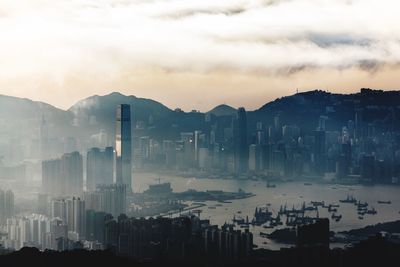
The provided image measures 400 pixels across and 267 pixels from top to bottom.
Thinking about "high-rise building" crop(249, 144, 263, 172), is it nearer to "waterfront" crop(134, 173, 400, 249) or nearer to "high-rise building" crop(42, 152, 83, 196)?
"waterfront" crop(134, 173, 400, 249)

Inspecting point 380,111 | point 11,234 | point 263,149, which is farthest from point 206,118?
point 11,234

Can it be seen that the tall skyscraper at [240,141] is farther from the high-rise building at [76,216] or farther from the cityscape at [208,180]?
the high-rise building at [76,216]

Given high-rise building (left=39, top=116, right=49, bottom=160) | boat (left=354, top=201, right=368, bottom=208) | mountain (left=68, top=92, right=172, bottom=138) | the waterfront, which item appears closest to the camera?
the waterfront

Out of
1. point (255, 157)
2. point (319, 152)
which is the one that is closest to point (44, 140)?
point (255, 157)

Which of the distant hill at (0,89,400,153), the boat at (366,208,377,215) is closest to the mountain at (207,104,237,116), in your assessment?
the distant hill at (0,89,400,153)

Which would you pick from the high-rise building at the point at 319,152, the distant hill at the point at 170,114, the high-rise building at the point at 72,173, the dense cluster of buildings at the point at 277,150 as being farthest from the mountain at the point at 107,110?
the high-rise building at the point at 319,152
